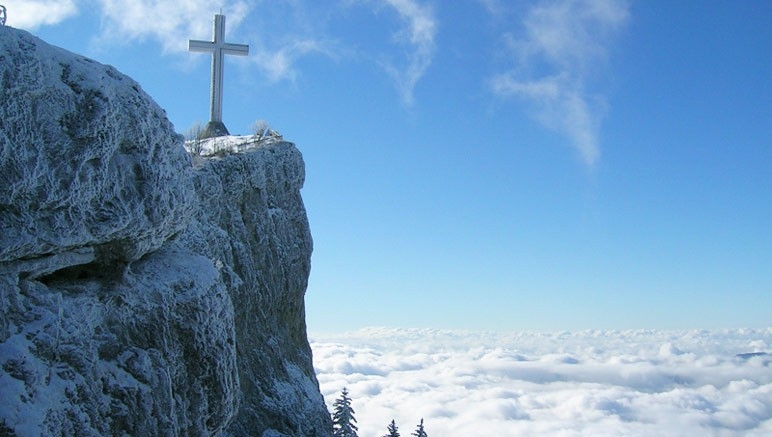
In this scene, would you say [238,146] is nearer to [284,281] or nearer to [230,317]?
[284,281]

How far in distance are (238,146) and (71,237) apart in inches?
602

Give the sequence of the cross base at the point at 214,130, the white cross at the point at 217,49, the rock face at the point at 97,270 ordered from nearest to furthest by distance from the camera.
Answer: the rock face at the point at 97,270, the white cross at the point at 217,49, the cross base at the point at 214,130

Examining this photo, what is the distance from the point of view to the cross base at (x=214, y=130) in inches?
1117

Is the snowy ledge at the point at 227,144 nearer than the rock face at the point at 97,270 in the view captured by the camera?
No

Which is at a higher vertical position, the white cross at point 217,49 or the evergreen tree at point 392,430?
the white cross at point 217,49

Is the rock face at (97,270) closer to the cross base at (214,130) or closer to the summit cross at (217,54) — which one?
the cross base at (214,130)

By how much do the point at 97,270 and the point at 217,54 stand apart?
707 inches

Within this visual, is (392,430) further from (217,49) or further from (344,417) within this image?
(217,49)

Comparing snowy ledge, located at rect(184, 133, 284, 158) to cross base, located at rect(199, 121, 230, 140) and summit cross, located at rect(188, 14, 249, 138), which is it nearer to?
cross base, located at rect(199, 121, 230, 140)

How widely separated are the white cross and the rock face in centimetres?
1563

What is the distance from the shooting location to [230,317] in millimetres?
14062

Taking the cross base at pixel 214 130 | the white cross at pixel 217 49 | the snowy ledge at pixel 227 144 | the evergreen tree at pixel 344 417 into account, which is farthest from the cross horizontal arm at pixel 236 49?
the evergreen tree at pixel 344 417

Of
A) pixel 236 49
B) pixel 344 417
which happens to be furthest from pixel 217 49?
pixel 344 417

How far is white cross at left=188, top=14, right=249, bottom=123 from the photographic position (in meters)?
28.2
